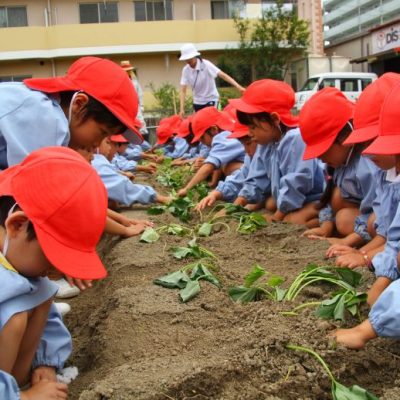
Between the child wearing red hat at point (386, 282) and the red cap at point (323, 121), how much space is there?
0.87 m

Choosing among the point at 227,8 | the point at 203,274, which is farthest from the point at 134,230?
the point at 227,8

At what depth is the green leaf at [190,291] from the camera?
2.42 m

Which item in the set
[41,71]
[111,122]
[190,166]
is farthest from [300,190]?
[41,71]

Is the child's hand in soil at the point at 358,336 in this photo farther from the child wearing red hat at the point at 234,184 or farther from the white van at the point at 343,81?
the white van at the point at 343,81

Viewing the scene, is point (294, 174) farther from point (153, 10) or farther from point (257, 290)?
point (153, 10)

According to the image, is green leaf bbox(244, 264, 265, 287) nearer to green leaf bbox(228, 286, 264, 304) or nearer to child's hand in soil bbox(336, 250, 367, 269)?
green leaf bbox(228, 286, 264, 304)

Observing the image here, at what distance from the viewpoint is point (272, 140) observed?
417cm

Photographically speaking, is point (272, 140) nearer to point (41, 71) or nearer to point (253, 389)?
point (253, 389)

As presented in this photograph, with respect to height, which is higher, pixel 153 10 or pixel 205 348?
pixel 153 10

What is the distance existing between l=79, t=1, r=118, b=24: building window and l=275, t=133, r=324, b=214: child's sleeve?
20.4 meters

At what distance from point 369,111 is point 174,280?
4.10 feet

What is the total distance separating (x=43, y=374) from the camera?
6.98 ft

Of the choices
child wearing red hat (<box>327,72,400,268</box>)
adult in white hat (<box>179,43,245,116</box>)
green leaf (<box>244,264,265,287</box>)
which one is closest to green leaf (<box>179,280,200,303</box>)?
green leaf (<box>244,264,265,287</box>)

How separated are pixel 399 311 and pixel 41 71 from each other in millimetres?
22524
